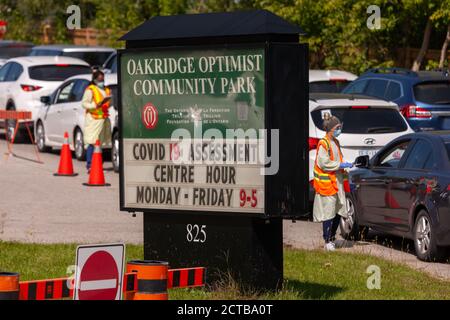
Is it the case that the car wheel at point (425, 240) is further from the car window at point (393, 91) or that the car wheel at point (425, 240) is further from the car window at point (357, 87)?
the car window at point (357, 87)

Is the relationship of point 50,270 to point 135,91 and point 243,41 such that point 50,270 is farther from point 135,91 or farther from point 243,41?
point 243,41

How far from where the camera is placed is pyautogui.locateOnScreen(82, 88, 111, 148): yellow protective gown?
2234 centimetres

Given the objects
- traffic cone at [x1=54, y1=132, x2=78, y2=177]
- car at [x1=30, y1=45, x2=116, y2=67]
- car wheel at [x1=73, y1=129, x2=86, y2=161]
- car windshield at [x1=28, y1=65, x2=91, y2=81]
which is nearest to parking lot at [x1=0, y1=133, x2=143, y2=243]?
traffic cone at [x1=54, y1=132, x2=78, y2=177]

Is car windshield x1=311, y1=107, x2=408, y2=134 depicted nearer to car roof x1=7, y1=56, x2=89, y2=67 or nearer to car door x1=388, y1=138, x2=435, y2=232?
car door x1=388, y1=138, x2=435, y2=232

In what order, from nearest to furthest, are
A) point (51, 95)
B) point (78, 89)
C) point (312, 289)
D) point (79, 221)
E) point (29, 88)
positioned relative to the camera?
1. point (312, 289)
2. point (79, 221)
3. point (78, 89)
4. point (51, 95)
5. point (29, 88)

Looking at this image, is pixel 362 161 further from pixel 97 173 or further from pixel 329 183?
pixel 97 173

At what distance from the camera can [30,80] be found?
28531 mm

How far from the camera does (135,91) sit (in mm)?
10828

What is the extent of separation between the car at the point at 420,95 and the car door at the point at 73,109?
5.40 m

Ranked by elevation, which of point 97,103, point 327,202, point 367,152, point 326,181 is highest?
point 97,103

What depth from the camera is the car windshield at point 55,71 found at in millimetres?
28750

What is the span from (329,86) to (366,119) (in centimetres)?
646

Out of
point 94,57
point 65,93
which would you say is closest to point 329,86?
point 65,93
